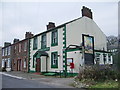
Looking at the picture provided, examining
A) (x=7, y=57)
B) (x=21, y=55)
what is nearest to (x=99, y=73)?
(x=21, y=55)

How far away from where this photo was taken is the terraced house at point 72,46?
68.8 feet

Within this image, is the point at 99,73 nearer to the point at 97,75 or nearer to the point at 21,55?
the point at 97,75

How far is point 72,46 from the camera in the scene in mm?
22312

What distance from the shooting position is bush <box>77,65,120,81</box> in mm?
13535

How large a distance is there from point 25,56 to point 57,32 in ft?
35.3

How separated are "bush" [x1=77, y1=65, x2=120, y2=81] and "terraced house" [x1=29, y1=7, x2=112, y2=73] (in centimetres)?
534

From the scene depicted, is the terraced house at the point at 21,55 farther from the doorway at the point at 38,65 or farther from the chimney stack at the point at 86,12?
the chimney stack at the point at 86,12

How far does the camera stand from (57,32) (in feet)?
77.7

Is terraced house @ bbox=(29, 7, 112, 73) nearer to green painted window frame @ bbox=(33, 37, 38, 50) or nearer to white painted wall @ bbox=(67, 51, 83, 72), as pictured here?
white painted wall @ bbox=(67, 51, 83, 72)

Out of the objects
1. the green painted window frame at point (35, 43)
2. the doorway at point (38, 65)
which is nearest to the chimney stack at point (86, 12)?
the green painted window frame at point (35, 43)

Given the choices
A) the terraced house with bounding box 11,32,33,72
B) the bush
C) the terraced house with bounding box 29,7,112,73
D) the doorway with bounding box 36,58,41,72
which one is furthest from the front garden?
the terraced house with bounding box 11,32,33,72

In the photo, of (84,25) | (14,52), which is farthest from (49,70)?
(14,52)

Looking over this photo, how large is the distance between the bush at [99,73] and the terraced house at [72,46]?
5.34 meters

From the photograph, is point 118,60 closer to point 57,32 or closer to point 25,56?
point 57,32
